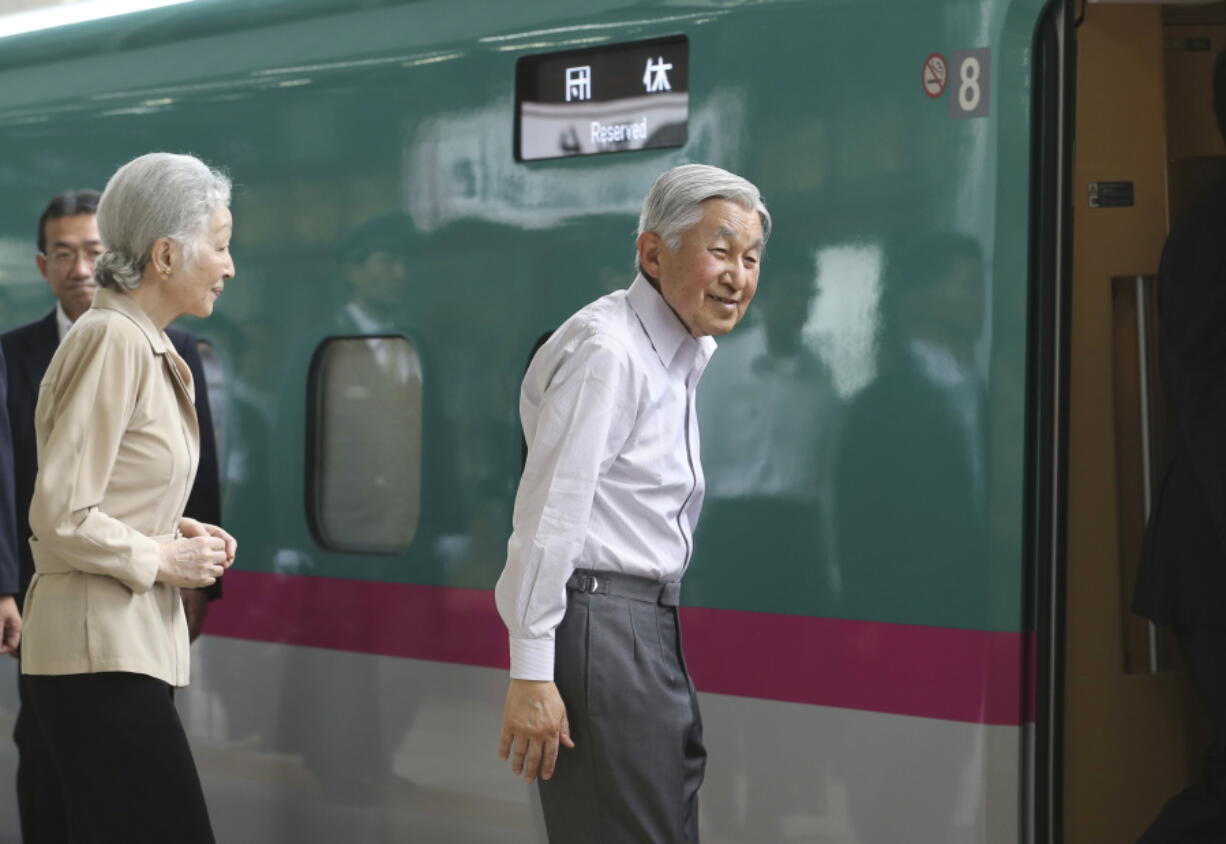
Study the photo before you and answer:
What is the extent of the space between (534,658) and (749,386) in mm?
1199

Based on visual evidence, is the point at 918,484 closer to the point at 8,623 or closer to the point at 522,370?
the point at 522,370

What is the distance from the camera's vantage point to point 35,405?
175 inches

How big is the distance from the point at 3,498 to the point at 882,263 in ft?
6.77

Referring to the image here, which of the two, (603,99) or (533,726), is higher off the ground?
(603,99)

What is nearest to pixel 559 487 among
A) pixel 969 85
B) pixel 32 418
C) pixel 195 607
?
pixel 969 85

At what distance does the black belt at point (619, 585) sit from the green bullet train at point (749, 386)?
761 millimetres

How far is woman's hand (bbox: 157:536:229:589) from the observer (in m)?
3.08

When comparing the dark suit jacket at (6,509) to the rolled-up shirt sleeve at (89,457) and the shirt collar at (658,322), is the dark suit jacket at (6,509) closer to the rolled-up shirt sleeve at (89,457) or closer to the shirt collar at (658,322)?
the rolled-up shirt sleeve at (89,457)

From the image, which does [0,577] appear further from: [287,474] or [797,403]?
[797,403]

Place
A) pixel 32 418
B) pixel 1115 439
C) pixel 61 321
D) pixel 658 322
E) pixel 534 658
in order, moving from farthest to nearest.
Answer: pixel 61 321 < pixel 32 418 < pixel 1115 439 < pixel 658 322 < pixel 534 658

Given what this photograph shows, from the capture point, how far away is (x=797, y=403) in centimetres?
369

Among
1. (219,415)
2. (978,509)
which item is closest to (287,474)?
(219,415)

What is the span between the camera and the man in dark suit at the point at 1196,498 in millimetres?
3318

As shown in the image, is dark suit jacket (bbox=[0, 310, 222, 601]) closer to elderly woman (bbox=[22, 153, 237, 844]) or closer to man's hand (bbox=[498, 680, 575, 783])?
elderly woman (bbox=[22, 153, 237, 844])
